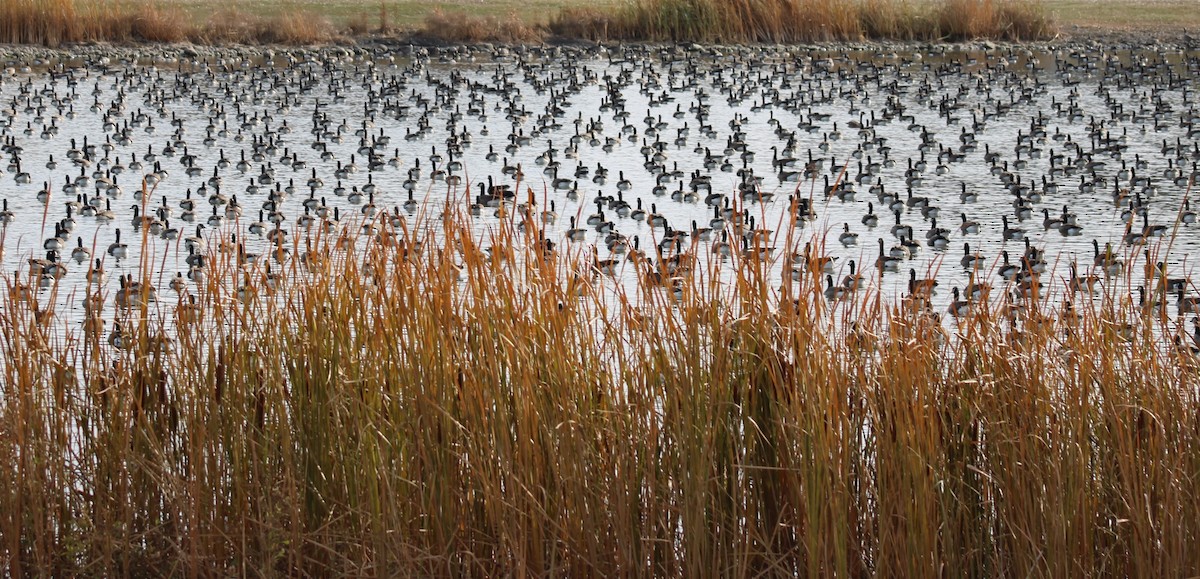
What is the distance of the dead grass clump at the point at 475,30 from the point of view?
3831 cm

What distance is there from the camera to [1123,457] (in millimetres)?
5055

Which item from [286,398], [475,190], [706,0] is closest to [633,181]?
[475,190]

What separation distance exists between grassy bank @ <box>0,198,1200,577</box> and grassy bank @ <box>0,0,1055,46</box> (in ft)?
107

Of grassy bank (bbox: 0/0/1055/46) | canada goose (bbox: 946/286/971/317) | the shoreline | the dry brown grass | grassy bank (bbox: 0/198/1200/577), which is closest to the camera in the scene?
grassy bank (bbox: 0/198/1200/577)

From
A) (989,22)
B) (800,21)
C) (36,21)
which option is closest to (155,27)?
(36,21)

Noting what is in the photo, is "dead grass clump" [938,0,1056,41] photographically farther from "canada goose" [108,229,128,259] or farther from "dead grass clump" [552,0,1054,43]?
"canada goose" [108,229,128,259]

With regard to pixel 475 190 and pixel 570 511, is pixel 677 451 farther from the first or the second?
pixel 475 190

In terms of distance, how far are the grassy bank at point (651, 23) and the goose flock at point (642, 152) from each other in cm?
193

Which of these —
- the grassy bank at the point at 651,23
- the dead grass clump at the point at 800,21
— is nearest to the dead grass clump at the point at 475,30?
the grassy bank at the point at 651,23

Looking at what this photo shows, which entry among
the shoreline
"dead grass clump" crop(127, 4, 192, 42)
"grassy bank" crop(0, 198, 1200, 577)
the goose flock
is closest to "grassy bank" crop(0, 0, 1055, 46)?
"dead grass clump" crop(127, 4, 192, 42)

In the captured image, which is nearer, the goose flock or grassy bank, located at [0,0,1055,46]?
the goose flock

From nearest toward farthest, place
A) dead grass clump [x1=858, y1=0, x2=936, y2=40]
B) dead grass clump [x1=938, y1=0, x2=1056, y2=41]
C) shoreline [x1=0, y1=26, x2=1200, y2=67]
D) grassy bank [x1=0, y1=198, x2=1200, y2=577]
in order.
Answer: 1. grassy bank [x1=0, y1=198, x2=1200, y2=577]
2. shoreline [x1=0, y1=26, x2=1200, y2=67]
3. dead grass clump [x1=858, y1=0, x2=936, y2=40]
4. dead grass clump [x1=938, y1=0, x2=1056, y2=41]

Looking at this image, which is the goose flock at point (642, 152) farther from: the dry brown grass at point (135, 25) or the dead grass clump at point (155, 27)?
the dead grass clump at point (155, 27)

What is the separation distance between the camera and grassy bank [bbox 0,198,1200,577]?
516cm
